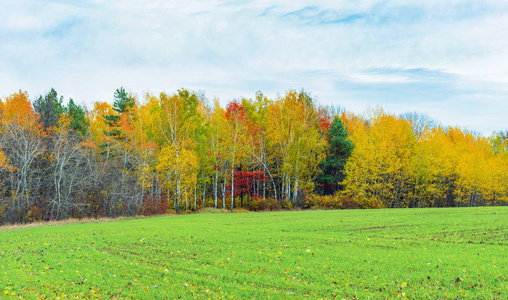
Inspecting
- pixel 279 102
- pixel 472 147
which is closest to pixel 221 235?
pixel 279 102

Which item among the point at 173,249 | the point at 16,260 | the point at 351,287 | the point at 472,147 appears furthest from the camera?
the point at 472,147

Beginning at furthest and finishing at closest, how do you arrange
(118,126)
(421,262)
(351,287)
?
(118,126) → (421,262) → (351,287)

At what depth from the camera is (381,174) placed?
5253cm

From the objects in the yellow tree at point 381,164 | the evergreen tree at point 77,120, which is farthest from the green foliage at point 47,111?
the yellow tree at point 381,164

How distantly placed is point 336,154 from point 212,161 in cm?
1919

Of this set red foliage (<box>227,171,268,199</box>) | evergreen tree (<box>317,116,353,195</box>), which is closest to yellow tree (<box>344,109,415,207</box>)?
evergreen tree (<box>317,116,353,195</box>)

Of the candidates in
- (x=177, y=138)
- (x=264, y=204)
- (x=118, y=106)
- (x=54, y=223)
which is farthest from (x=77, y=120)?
(x=264, y=204)

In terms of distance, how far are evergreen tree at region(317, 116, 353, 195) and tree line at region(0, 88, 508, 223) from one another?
166 mm

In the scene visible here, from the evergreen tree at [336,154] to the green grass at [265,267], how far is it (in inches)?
1312

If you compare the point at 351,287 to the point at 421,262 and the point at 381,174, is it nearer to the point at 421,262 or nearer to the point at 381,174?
the point at 421,262

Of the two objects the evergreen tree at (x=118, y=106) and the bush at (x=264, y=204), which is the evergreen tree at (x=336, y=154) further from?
the evergreen tree at (x=118, y=106)

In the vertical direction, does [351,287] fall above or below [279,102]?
below

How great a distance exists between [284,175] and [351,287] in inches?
1502

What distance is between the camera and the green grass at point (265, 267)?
8.02 metres
